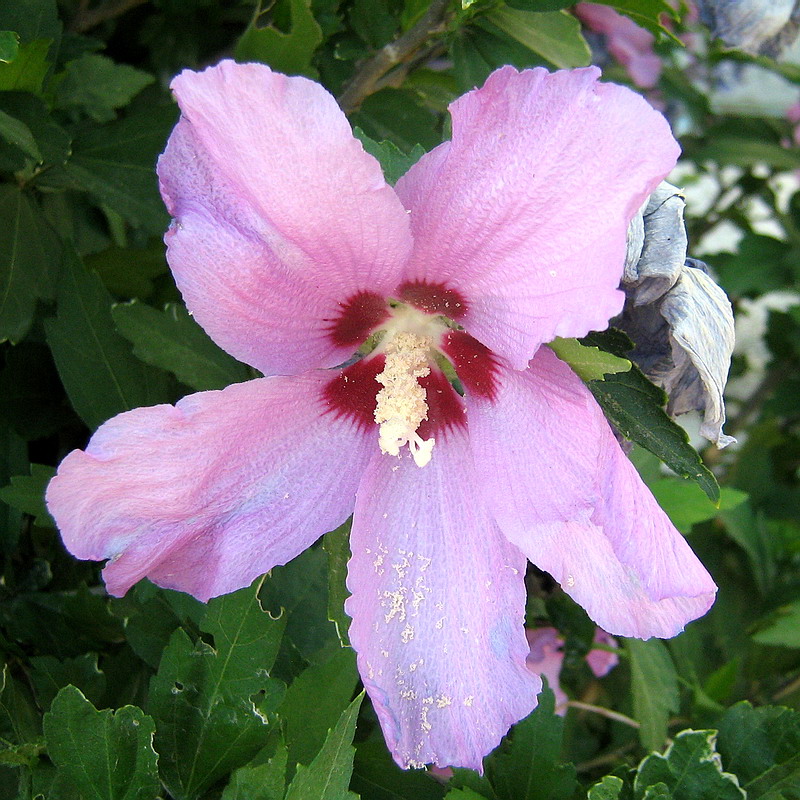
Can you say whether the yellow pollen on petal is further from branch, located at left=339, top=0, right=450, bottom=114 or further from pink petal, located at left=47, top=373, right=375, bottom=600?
branch, located at left=339, top=0, right=450, bottom=114

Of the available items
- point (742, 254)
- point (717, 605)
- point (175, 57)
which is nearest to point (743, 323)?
point (742, 254)

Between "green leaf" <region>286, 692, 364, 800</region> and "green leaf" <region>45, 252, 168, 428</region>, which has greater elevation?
"green leaf" <region>45, 252, 168, 428</region>

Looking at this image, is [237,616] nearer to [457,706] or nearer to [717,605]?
[457,706]

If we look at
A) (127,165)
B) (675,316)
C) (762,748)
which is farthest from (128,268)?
(762,748)

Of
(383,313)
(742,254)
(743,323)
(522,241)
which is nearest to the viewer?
(522,241)

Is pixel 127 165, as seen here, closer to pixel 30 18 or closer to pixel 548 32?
pixel 30 18

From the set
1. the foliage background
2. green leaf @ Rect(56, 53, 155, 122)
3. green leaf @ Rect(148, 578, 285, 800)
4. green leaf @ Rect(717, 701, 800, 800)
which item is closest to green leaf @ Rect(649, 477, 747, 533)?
the foliage background
